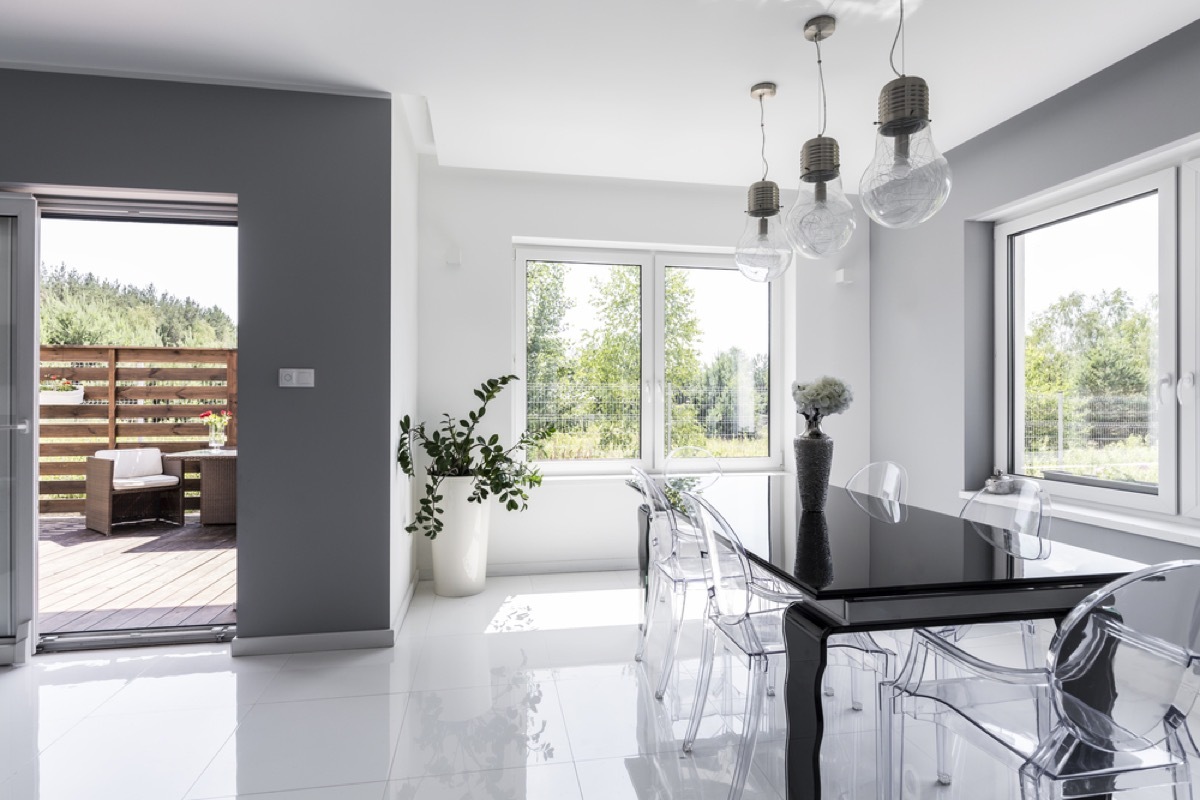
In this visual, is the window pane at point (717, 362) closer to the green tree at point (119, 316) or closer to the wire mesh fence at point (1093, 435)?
the wire mesh fence at point (1093, 435)

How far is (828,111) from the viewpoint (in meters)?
3.33

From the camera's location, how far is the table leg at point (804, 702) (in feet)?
5.17

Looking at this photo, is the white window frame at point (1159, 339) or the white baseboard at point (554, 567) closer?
the white window frame at point (1159, 339)

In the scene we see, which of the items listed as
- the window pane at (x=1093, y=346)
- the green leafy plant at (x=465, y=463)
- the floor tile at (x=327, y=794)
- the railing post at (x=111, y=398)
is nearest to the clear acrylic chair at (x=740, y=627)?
the floor tile at (x=327, y=794)

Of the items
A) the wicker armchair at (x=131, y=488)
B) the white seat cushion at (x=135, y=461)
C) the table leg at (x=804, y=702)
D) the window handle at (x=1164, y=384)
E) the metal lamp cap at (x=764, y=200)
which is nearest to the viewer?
the table leg at (x=804, y=702)

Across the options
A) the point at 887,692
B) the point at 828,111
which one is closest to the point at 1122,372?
the point at 828,111

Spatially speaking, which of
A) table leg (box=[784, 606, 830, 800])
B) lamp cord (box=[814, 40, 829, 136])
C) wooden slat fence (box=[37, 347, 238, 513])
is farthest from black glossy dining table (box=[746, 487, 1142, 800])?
wooden slat fence (box=[37, 347, 238, 513])

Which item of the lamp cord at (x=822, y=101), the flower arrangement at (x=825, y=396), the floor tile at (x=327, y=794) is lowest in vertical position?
the floor tile at (x=327, y=794)

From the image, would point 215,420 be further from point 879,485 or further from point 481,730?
point 879,485

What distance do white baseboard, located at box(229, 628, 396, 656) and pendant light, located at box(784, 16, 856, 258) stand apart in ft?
8.75

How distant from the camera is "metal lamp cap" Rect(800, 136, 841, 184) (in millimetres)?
2363

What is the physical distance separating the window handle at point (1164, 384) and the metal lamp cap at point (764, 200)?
195 centimetres

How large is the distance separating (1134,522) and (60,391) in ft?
26.6

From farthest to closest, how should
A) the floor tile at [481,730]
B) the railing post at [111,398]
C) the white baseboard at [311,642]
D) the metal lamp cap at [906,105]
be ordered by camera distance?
the railing post at [111,398], the white baseboard at [311,642], the floor tile at [481,730], the metal lamp cap at [906,105]
